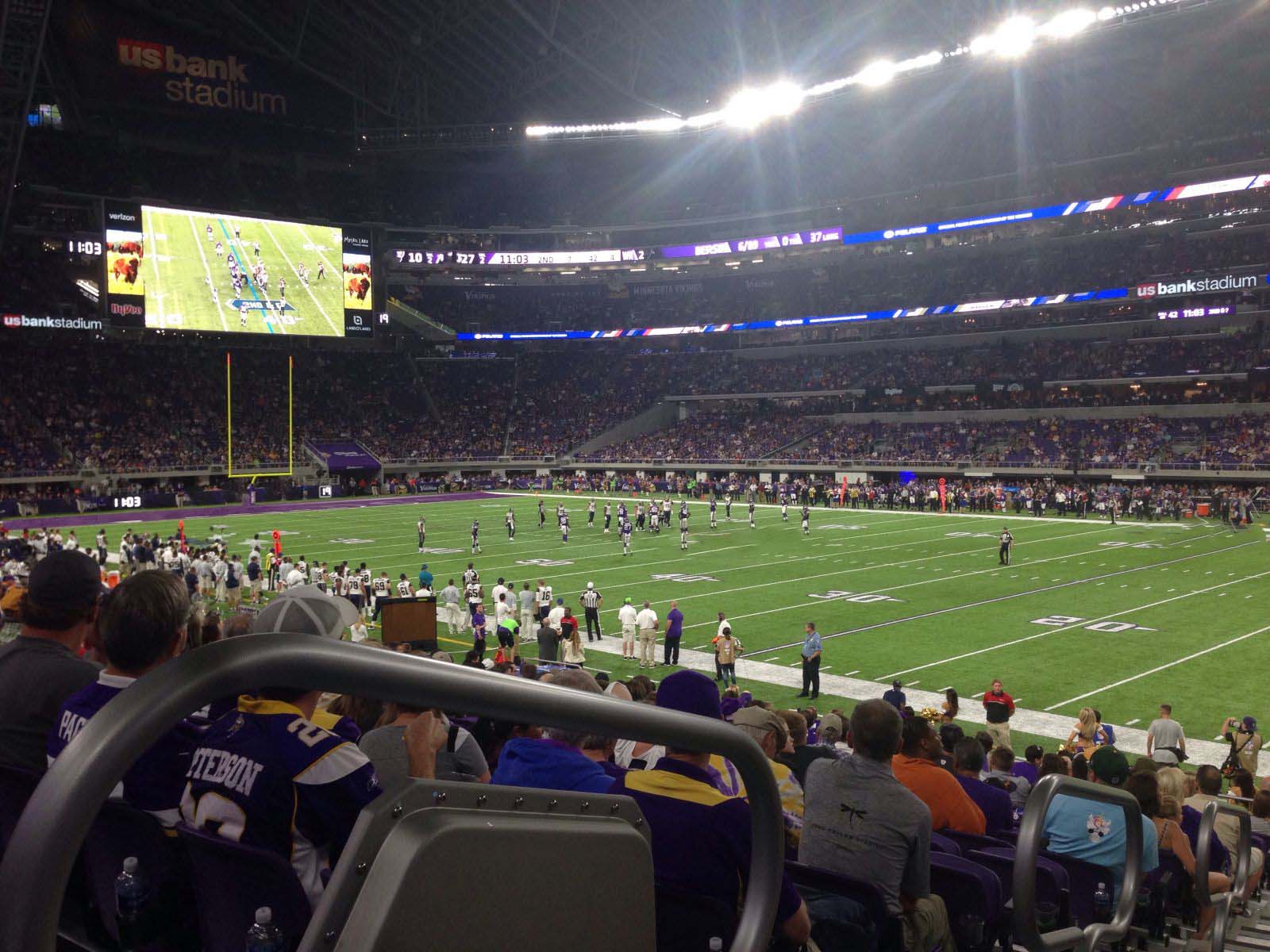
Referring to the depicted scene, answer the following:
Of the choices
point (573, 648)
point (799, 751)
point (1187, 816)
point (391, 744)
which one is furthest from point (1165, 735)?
point (391, 744)

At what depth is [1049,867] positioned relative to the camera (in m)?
4.59

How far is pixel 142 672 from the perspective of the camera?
2504 millimetres

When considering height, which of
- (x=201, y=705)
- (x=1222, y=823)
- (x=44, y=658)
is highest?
(x=201, y=705)

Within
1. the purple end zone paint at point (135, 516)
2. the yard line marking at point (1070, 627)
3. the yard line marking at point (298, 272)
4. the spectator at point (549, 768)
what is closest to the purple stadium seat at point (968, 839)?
the spectator at point (549, 768)

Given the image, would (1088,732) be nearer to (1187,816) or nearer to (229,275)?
(1187,816)

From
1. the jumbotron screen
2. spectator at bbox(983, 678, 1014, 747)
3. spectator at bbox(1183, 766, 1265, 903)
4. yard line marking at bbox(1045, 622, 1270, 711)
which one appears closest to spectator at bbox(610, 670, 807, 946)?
spectator at bbox(1183, 766, 1265, 903)

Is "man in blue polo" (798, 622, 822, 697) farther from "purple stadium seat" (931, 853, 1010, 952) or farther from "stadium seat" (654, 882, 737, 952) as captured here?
"stadium seat" (654, 882, 737, 952)

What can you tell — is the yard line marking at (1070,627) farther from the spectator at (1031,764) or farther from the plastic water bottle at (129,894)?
the plastic water bottle at (129,894)

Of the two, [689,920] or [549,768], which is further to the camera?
→ [549,768]

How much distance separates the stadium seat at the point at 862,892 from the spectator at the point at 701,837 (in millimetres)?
829

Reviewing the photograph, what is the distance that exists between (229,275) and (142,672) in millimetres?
49701

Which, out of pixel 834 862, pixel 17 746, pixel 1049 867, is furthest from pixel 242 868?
pixel 1049 867

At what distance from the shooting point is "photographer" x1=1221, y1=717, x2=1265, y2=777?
11.2 meters

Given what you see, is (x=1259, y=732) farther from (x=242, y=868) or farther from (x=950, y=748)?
(x=242, y=868)
